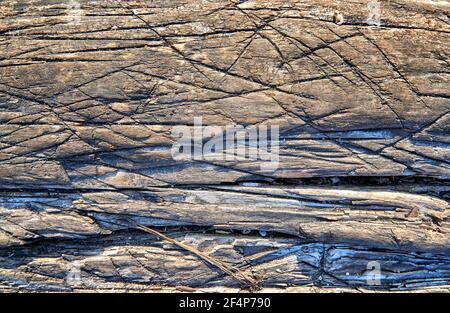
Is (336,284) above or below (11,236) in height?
below

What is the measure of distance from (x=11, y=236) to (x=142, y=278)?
102cm

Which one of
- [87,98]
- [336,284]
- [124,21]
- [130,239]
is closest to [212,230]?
[130,239]

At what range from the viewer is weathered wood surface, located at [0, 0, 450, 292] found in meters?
3.21

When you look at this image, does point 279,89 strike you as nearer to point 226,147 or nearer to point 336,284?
point 226,147

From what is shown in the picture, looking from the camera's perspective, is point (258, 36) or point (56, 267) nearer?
point (258, 36)

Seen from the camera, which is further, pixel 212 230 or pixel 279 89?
pixel 212 230

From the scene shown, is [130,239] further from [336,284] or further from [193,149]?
[336,284]

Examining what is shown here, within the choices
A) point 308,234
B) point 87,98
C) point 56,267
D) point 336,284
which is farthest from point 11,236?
point 336,284

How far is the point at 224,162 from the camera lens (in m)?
3.33

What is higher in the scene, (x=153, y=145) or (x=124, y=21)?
(x=124, y=21)

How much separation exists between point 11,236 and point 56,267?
1.32ft

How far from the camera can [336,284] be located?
3.46 metres

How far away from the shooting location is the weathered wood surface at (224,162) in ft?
10.5

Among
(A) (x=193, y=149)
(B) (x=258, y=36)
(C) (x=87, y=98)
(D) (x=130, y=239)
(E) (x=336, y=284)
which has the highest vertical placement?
(B) (x=258, y=36)
